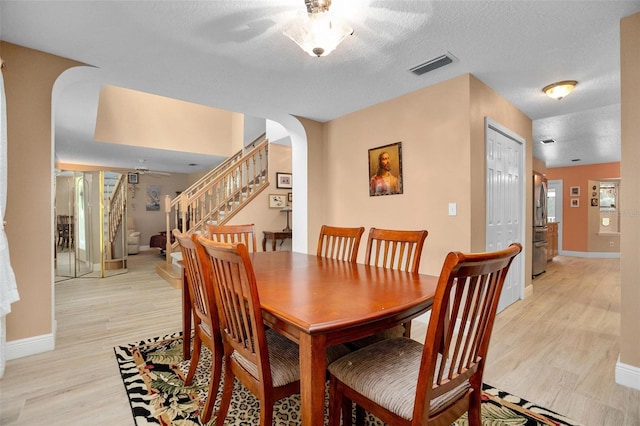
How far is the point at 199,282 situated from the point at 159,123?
5.50 meters

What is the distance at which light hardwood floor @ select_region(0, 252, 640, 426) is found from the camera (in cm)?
171

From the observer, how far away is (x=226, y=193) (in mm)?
5656

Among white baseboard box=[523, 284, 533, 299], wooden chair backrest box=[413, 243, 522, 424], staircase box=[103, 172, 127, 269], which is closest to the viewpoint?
wooden chair backrest box=[413, 243, 522, 424]

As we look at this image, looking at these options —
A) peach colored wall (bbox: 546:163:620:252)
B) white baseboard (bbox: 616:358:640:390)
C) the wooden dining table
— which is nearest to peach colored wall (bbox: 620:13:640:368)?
white baseboard (bbox: 616:358:640:390)

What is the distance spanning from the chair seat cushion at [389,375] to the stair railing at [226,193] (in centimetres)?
434

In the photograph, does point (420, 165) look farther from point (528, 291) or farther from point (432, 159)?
point (528, 291)

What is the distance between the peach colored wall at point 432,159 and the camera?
110 inches

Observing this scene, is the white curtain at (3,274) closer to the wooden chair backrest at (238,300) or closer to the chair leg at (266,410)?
the wooden chair backrest at (238,300)

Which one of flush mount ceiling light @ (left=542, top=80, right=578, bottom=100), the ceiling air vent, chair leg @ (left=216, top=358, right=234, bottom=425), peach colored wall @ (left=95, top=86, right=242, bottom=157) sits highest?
peach colored wall @ (left=95, top=86, right=242, bottom=157)

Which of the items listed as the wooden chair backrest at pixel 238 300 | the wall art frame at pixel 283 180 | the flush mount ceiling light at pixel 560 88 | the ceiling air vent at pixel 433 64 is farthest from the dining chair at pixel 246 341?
the wall art frame at pixel 283 180

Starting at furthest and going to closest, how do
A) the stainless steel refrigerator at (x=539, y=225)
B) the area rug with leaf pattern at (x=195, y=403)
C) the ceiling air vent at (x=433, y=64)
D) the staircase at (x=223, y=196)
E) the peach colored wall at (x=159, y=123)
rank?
the peach colored wall at (x=159, y=123)
the staircase at (x=223, y=196)
the stainless steel refrigerator at (x=539, y=225)
the ceiling air vent at (x=433, y=64)
the area rug with leaf pattern at (x=195, y=403)

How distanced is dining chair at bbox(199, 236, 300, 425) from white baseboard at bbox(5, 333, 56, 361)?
1922 mm

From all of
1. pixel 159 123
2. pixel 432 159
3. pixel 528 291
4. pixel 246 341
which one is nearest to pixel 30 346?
pixel 246 341

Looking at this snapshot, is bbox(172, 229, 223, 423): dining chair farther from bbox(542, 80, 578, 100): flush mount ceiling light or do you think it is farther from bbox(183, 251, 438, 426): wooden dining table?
bbox(542, 80, 578, 100): flush mount ceiling light
